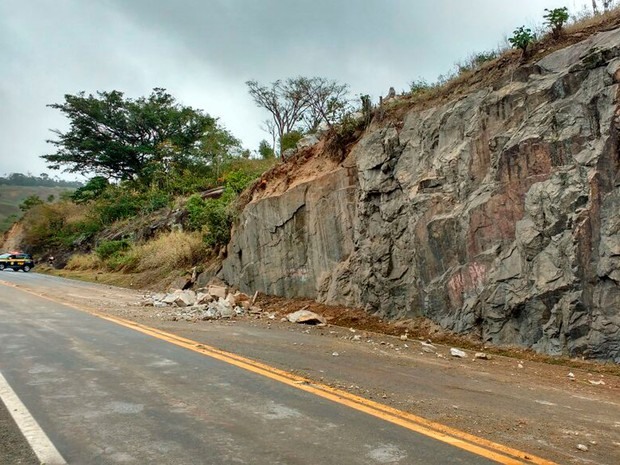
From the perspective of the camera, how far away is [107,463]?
3.84m

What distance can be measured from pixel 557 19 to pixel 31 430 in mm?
11542

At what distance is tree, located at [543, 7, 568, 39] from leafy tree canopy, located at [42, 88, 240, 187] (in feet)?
110

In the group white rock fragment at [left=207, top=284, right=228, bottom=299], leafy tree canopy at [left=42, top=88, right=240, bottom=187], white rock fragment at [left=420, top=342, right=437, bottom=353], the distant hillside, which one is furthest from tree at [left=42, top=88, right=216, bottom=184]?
the distant hillside

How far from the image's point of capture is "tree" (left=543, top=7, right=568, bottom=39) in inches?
420

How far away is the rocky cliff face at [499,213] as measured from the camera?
8.38 meters

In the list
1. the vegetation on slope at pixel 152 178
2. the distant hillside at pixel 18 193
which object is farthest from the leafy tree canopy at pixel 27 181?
the vegetation on slope at pixel 152 178

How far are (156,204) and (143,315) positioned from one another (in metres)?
24.7

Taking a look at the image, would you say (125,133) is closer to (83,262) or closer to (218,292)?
(83,262)

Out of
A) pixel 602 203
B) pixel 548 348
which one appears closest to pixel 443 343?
pixel 548 348

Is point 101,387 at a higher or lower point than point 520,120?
lower

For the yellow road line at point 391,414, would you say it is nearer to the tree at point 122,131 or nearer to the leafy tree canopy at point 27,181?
the tree at point 122,131

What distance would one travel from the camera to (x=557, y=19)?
10.8 meters

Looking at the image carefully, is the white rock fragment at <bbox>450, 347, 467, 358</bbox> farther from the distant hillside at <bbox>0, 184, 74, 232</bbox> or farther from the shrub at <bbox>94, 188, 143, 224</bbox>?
the distant hillside at <bbox>0, 184, 74, 232</bbox>

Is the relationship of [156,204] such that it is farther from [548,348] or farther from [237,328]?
[548,348]
